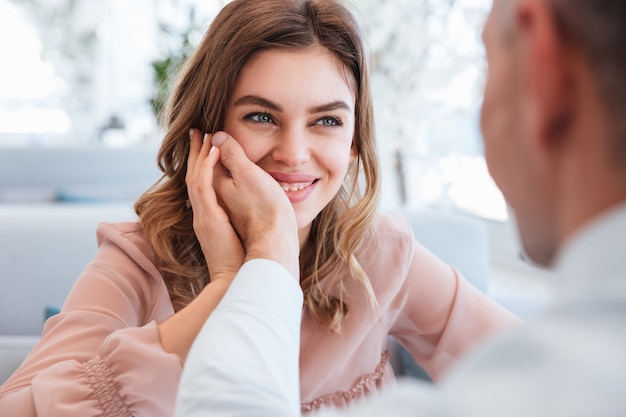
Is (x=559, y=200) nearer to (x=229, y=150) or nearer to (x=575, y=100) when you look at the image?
(x=575, y=100)

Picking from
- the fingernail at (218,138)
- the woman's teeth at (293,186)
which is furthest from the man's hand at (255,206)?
the woman's teeth at (293,186)

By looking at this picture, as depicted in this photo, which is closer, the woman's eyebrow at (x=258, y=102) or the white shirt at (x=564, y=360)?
the white shirt at (x=564, y=360)

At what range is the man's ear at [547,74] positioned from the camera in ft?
1.66

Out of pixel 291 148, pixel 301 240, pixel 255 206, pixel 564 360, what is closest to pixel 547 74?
pixel 564 360

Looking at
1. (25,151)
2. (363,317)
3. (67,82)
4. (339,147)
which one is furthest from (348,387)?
(67,82)

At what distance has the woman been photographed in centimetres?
132

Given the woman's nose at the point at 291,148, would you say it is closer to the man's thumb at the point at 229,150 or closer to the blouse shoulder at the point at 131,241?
the man's thumb at the point at 229,150

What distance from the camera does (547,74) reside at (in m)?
0.51

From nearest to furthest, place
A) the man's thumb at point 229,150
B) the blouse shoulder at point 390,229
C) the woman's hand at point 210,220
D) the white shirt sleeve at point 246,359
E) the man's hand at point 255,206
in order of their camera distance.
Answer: the white shirt sleeve at point 246,359, the man's hand at point 255,206, the woman's hand at point 210,220, the man's thumb at point 229,150, the blouse shoulder at point 390,229

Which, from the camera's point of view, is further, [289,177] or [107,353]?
[289,177]

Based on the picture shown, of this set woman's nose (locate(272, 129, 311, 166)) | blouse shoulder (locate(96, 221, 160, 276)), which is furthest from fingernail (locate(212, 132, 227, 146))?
blouse shoulder (locate(96, 221, 160, 276))

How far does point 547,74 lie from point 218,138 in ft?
3.20

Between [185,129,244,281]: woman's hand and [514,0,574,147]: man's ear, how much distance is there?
76cm

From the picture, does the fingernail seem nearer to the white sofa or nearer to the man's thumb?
the man's thumb
